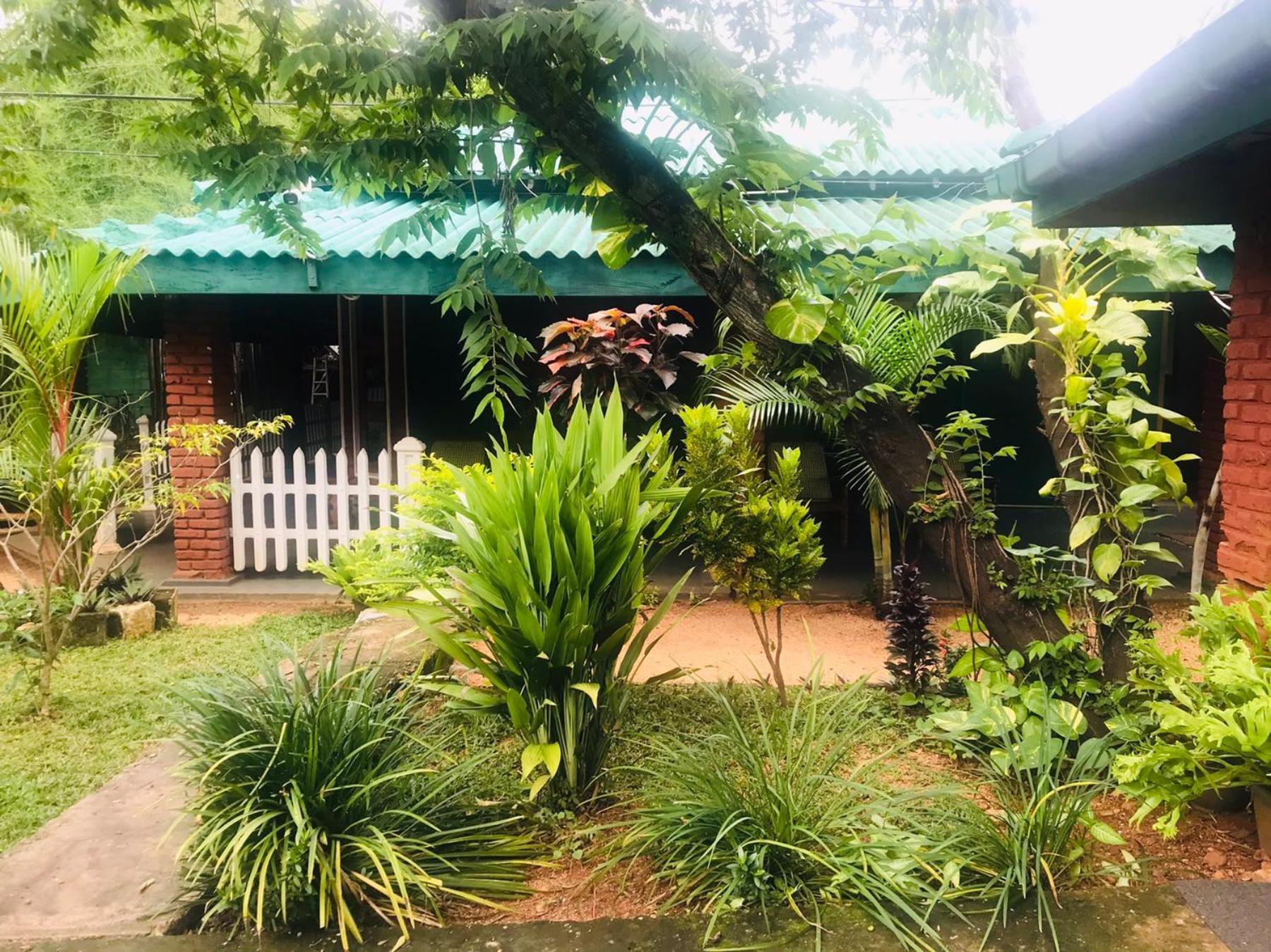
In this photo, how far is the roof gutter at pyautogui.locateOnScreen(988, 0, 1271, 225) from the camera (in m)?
1.96

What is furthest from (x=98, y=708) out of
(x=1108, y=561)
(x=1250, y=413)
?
(x=1250, y=413)

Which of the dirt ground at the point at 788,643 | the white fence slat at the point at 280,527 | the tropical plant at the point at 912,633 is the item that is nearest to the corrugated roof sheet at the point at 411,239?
the white fence slat at the point at 280,527

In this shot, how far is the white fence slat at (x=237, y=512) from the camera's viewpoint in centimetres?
693

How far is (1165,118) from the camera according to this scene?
227cm

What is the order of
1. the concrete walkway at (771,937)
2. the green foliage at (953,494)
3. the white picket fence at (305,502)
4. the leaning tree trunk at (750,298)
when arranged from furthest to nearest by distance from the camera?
the white picket fence at (305,502)
the green foliage at (953,494)
the leaning tree trunk at (750,298)
the concrete walkway at (771,937)

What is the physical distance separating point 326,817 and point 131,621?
397 centimetres

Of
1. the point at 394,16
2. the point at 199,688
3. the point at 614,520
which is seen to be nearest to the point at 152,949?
the point at 199,688

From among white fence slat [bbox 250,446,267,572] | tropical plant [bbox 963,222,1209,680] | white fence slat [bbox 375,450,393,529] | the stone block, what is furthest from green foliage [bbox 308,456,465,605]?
tropical plant [bbox 963,222,1209,680]

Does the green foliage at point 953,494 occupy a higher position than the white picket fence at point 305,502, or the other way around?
the green foliage at point 953,494

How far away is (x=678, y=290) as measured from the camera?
626cm

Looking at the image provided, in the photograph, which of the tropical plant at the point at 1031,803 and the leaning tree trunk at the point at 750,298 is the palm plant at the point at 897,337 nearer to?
the leaning tree trunk at the point at 750,298

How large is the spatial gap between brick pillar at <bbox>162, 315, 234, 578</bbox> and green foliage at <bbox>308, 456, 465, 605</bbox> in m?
1.34

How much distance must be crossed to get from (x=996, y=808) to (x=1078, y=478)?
4.83 ft

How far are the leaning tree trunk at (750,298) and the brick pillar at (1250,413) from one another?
733mm
